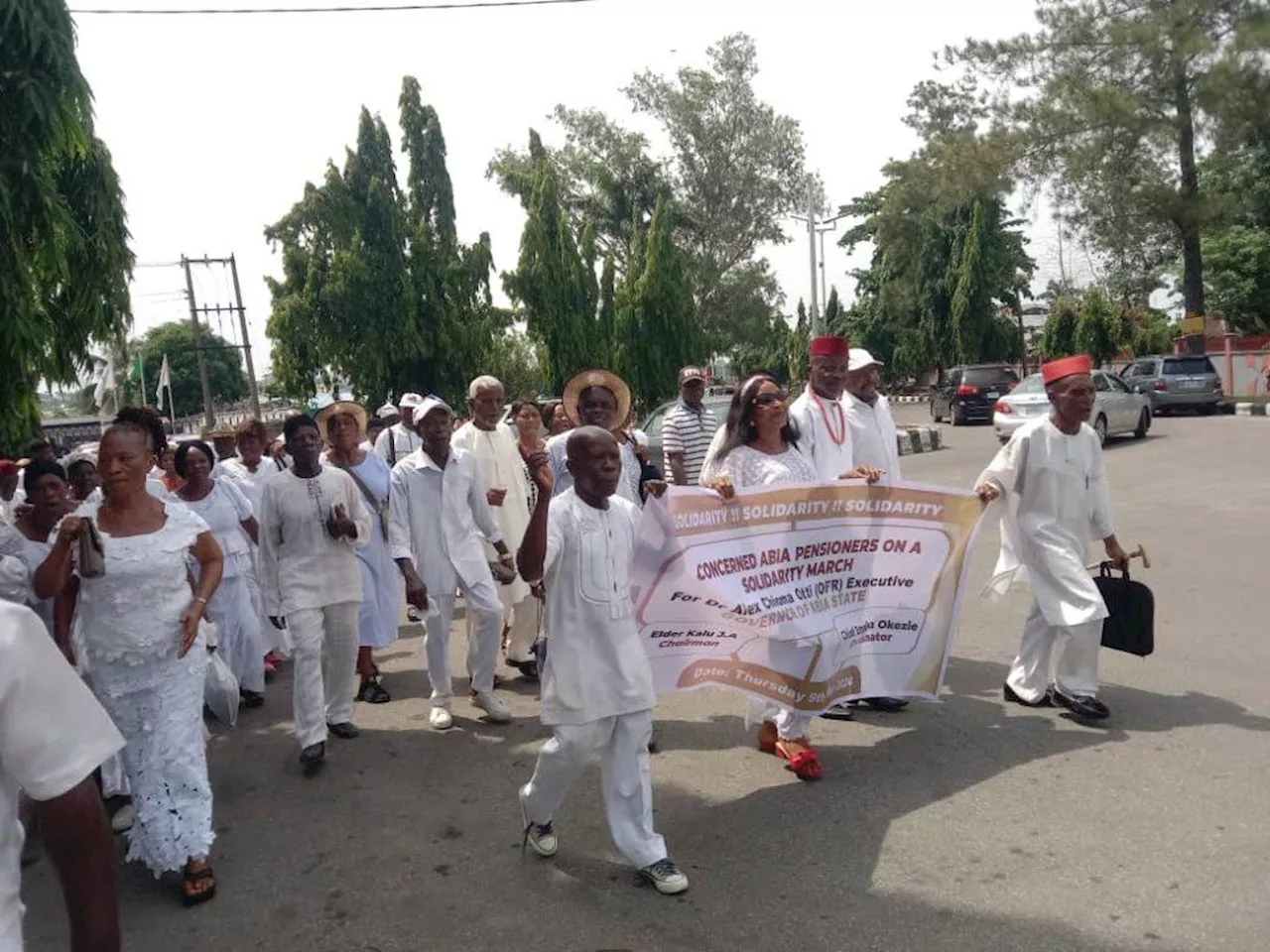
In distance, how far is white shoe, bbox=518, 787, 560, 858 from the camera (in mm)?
3973

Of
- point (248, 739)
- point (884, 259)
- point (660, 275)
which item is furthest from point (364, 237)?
point (884, 259)

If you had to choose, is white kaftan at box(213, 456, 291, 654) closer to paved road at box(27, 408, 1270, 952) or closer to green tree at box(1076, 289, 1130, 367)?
paved road at box(27, 408, 1270, 952)


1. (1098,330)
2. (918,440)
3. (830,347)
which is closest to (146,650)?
(830,347)

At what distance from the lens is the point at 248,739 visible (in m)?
5.84

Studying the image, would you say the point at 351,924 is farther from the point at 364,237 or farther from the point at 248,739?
the point at 364,237

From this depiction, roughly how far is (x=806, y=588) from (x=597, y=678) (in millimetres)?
1432

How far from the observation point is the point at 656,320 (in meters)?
26.2

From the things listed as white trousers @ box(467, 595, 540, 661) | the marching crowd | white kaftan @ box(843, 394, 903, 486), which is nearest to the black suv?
the marching crowd

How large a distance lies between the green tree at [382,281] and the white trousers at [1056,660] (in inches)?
796

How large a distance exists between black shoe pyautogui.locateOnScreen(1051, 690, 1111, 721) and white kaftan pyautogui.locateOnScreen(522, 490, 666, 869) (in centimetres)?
249

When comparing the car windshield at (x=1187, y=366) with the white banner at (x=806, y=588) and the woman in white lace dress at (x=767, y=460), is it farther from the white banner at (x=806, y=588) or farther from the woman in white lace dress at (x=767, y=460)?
the woman in white lace dress at (x=767, y=460)

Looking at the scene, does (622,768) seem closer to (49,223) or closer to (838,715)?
(838,715)

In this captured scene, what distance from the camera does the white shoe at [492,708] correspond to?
574 centimetres

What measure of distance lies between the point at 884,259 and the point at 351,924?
47.5 metres
